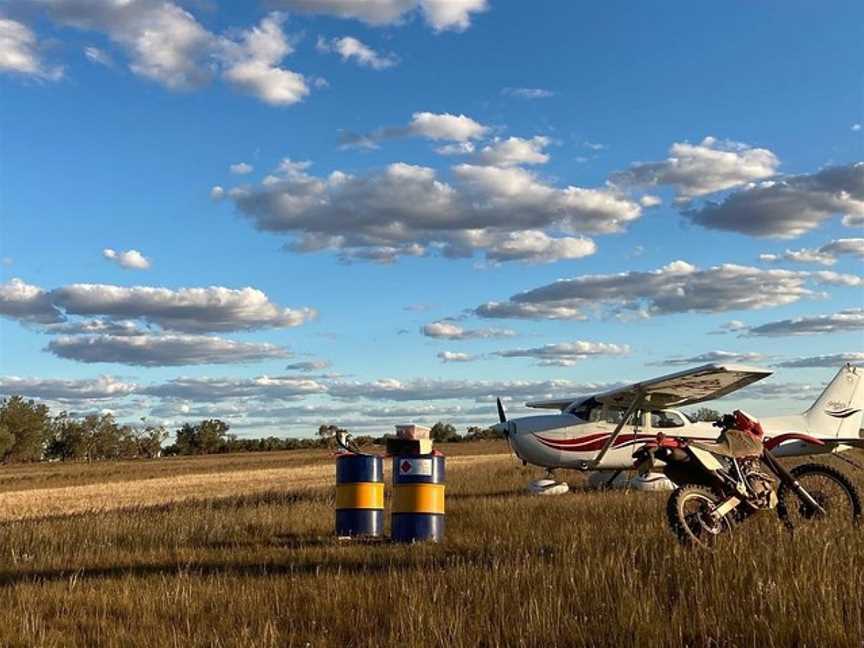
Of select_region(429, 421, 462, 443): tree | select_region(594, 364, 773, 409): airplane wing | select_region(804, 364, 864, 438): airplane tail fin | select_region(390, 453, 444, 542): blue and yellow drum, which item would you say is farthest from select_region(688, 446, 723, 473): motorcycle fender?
select_region(429, 421, 462, 443): tree

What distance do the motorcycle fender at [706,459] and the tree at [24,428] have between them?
3519 inches

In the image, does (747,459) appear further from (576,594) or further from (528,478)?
(528,478)

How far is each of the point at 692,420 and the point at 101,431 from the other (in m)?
92.0

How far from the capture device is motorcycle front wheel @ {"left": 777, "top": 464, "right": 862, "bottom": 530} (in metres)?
7.66

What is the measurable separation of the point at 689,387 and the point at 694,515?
9209 mm

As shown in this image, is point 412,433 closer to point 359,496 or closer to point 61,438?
point 359,496

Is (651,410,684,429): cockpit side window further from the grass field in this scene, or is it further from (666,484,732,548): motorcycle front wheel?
(666,484,732,548): motorcycle front wheel

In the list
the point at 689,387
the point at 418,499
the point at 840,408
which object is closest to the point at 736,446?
the point at 418,499

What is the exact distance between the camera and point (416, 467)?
8.98 metres

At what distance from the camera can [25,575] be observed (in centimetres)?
695

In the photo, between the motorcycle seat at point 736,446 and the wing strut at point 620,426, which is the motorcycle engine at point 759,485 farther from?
the wing strut at point 620,426

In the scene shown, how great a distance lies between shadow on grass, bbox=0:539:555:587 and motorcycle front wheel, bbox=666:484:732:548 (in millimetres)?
1065

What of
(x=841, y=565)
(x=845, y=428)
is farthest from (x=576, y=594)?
(x=845, y=428)

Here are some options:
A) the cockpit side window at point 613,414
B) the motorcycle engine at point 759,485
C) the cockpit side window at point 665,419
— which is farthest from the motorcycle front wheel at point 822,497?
the cockpit side window at point 613,414
